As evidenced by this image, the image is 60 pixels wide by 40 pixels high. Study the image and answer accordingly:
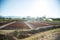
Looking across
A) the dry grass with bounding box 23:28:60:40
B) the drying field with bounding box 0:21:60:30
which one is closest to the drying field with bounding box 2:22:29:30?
the drying field with bounding box 0:21:60:30

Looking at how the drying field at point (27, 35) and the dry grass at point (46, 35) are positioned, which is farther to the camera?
the dry grass at point (46, 35)

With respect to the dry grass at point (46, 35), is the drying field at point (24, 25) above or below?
above

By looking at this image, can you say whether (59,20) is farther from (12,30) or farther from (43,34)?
(12,30)

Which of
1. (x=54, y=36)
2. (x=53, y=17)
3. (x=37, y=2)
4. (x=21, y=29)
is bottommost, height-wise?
(x=54, y=36)

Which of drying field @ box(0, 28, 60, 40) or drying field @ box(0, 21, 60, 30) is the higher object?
drying field @ box(0, 21, 60, 30)

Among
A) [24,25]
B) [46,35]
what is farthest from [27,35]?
[46,35]

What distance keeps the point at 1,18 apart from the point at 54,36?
169 cm

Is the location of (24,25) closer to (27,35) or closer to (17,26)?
(17,26)

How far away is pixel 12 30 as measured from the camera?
321 centimetres

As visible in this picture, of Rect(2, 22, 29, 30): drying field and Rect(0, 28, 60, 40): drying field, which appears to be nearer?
Rect(0, 28, 60, 40): drying field

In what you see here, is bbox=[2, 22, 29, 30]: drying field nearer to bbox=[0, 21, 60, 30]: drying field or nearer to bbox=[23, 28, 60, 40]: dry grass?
bbox=[0, 21, 60, 30]: drying field

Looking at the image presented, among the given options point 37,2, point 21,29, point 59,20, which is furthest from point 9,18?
point 59,20

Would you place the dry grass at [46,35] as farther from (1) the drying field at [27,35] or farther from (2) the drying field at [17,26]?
(2) the drying field at [17,26]

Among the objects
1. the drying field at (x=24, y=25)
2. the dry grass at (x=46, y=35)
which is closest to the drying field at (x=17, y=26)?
the drying field at (x=24, y=25)
